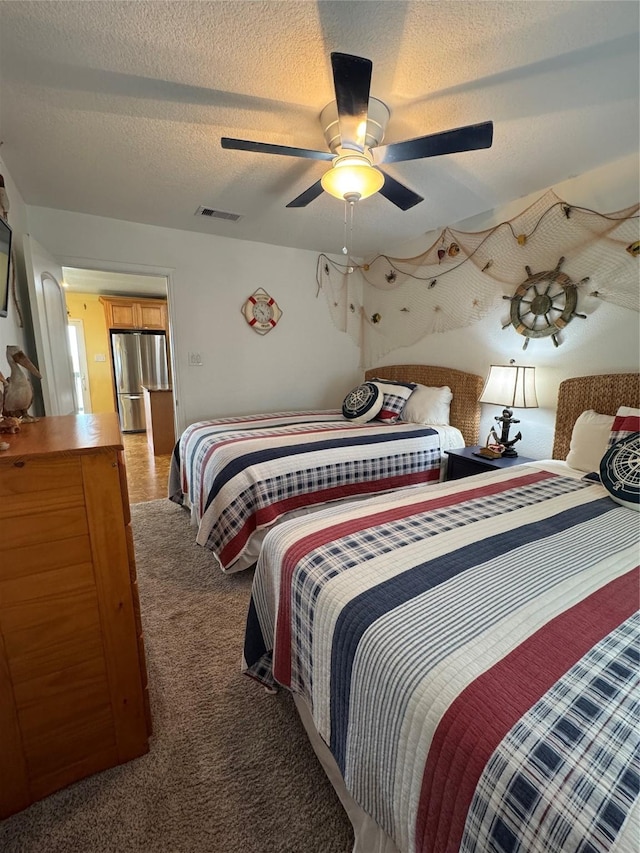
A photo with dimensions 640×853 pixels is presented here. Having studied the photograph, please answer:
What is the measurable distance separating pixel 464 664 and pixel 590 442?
71.1 inches

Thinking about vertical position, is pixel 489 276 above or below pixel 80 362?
above

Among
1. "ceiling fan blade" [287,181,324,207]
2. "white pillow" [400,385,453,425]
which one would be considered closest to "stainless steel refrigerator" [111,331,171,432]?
"white pillow" [400,385,453,425]

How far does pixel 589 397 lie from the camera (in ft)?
7.71

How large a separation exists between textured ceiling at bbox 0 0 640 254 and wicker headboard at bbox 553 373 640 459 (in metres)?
1.30

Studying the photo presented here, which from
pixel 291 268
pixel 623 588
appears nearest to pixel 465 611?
pixel 623 588

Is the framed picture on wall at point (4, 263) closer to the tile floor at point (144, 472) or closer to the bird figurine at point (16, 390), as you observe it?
the bird figurine at point (16, 390)

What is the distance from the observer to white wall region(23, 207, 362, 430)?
3078 millimetres

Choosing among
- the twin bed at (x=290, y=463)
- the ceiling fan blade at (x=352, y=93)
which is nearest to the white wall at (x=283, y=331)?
the twin bed at (x=290, y=463)

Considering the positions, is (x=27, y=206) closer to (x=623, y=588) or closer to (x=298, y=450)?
(x=298, y=450)

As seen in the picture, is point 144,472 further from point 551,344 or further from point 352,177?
point 551,344

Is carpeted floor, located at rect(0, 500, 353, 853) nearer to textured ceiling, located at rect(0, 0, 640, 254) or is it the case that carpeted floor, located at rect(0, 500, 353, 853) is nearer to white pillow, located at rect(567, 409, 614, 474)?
white pillow, located at rect(567, 409, 614, 474)

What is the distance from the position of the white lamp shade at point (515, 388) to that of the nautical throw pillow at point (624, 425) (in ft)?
1.83

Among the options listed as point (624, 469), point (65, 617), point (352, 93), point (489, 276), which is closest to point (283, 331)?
point (489, 276)

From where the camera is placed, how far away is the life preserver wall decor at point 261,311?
12.3 ft
